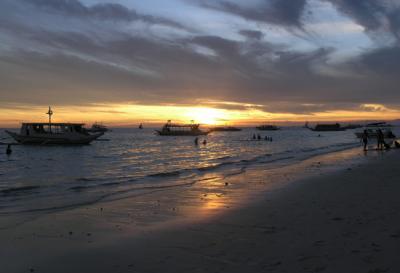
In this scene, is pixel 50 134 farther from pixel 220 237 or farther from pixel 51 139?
pixel 220 237

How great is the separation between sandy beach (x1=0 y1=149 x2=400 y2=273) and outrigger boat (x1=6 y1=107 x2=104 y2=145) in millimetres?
49626

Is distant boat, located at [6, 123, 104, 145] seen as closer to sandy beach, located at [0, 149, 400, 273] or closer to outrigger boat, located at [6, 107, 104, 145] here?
outrigger boat, located at [6, 107, 104, 145]

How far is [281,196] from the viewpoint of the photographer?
1298cm

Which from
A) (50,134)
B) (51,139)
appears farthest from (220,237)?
(50,134)

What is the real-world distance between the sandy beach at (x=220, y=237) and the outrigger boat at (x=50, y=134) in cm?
4963

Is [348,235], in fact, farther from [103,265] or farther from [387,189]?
[387,189]

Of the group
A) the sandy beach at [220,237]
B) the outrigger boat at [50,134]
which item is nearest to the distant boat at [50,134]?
the outrigger boat at [50,134]

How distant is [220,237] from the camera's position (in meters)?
7.84

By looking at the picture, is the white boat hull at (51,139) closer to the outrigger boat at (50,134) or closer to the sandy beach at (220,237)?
the outrigger boat at (50,134)

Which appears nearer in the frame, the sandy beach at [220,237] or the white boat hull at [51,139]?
the sandy beach at [220,237]

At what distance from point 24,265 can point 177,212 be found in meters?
4.86

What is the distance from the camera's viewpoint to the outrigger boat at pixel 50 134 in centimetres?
5866

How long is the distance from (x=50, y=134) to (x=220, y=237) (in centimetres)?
5553

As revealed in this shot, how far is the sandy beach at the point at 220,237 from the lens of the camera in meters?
6.16
